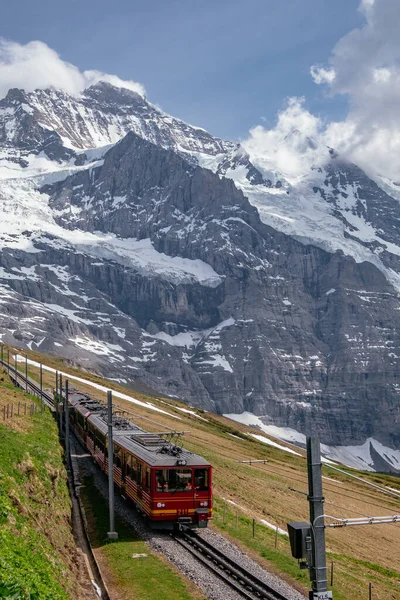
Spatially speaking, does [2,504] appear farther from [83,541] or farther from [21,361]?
[21,361]

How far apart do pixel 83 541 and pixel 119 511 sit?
6397 mm

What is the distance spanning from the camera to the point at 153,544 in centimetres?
3145

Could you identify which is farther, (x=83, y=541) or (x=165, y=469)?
(x=165, y=469)

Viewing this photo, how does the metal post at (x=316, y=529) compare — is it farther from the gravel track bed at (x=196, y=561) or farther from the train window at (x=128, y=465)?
the train window at (x=128, y=465)

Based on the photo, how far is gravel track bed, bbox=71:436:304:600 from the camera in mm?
25170

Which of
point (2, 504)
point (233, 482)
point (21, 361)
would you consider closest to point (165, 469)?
point (2, 504)

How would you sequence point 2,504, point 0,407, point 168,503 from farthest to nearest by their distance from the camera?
point 0,407
point 168,503
point 2,504

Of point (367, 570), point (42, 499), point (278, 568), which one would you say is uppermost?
point (42, 499)

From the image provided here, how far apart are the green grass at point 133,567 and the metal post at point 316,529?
10308 millimetres

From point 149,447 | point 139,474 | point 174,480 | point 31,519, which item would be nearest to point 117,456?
point 149,447

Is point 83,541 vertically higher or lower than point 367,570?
higher

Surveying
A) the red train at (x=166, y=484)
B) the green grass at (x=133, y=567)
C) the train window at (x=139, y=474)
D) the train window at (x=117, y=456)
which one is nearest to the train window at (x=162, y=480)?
the red train at (x=166, y=484)

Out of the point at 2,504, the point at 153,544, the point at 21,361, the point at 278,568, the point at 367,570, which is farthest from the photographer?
the point at 21,361

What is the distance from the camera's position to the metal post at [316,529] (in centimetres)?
Answer: 1538
